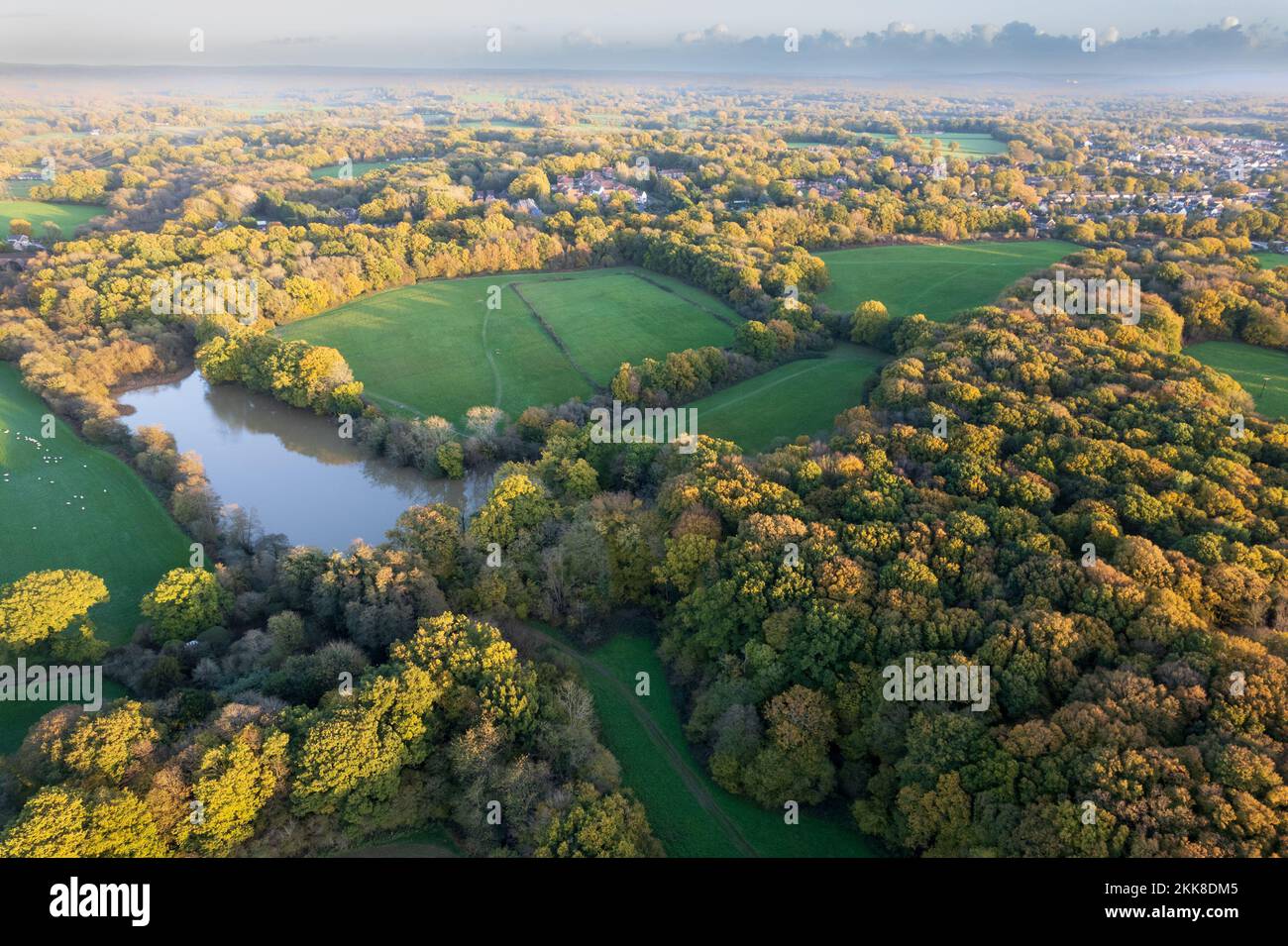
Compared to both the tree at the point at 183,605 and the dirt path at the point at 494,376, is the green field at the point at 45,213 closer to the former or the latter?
the dirt path at the point at 494,376

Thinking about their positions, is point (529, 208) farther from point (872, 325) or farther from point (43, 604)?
point (43, 604)

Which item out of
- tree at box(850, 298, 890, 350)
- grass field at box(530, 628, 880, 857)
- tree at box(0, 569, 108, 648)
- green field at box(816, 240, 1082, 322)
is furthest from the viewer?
green field at box(816, 240, 1082, 322)

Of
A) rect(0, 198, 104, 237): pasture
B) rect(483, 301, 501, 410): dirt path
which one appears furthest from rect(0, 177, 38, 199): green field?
rect(483, 301, 501, 410): dirt path

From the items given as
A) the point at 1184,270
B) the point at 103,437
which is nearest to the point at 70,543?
the point at 103,437

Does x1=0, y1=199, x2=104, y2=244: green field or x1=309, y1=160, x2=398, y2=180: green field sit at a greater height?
x1=309, y1=160, x2=398, y2=180: green field

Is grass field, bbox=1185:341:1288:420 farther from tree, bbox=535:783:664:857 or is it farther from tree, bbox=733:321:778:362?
tree, bbox=535:783:664:857

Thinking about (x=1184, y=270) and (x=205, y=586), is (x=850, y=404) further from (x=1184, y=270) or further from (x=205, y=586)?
(x=205, y=586)
